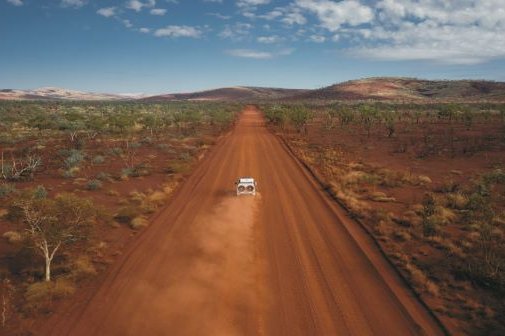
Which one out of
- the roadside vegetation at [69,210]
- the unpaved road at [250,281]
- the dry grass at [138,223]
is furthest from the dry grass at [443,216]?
the roadside vegetation at [69,210]

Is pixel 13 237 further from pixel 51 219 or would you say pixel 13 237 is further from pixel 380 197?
pixel 380 197

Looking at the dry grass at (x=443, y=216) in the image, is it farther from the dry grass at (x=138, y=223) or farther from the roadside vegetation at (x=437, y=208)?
the dry grass at (x=138, y=223)

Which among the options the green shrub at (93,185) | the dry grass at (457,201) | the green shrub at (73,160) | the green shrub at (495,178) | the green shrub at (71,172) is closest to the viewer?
the dry grass at (457,201)

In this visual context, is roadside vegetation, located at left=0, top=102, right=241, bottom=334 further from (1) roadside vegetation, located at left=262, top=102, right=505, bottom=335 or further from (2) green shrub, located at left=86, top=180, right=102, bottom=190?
(1) roadside vegetation, located at left=262, top=102, right=505, bottom=335

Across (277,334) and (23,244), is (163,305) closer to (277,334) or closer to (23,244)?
(277,334)

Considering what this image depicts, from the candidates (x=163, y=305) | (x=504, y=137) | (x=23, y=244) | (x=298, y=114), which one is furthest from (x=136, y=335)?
(x=298, y=114)
